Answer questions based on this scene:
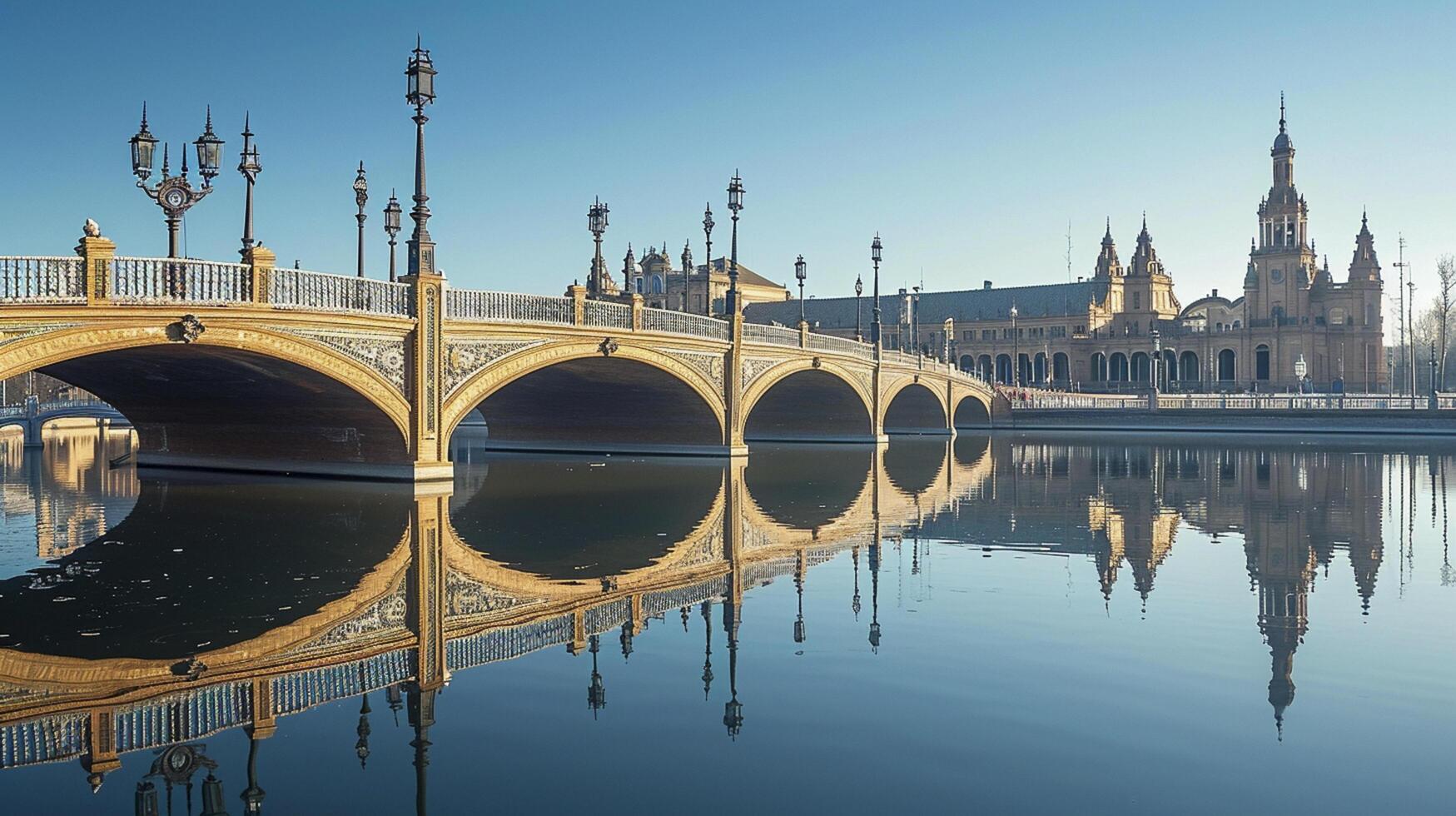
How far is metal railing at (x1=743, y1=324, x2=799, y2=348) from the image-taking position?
40531 millimetres

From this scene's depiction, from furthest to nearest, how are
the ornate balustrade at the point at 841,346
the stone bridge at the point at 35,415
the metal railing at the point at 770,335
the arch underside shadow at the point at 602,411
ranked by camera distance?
the stone bridge at the point at 35,415
the ornate balustrade at the point at 841,346
the metal railing at the point at 770,335
the arch underside shadow at the point at 602,411

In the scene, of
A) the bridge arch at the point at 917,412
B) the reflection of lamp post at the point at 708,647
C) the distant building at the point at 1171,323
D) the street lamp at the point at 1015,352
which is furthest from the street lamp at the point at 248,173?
the street lamp at the point at 1015,352

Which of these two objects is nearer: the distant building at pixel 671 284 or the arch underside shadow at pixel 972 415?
the arch underside shadow at pixel 972 415

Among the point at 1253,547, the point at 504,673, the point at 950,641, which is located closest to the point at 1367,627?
the point at 950,641

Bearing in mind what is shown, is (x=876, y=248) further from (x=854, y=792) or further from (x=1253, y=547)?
(x=854, y=792)

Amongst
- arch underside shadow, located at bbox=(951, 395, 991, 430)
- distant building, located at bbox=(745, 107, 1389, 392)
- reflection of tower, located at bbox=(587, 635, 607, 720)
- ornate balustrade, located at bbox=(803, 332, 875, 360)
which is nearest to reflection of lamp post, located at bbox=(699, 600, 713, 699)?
reflection of tower, located at bbox=(587, 635, 607, 720)

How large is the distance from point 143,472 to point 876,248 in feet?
96.4

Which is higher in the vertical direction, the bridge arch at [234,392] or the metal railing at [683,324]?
the metal railing at [683,324]

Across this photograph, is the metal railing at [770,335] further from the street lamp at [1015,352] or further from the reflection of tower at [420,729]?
the street lamp at [1015,352]

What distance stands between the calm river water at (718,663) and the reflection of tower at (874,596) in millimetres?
76

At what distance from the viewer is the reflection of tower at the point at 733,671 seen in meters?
8.32

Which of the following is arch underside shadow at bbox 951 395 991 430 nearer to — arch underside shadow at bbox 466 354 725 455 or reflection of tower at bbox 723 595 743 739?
arch underside shadow at bbox 466 354 725 455

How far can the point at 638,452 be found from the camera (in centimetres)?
4053

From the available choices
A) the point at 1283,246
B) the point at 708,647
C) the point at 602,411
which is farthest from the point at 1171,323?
the point at 708,647
